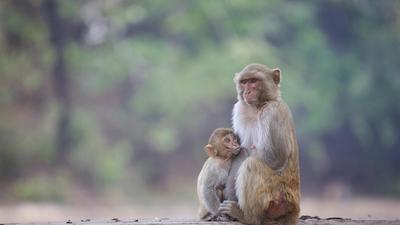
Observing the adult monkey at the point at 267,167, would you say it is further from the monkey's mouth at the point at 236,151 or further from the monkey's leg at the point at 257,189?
the monkey's mouth at the point at 236,151

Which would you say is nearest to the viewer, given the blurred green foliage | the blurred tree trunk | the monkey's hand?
the monkey's hand

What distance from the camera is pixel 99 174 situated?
91.6 feet

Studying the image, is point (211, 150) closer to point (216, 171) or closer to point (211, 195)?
point (216, 171)

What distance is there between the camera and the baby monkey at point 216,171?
26.1 feet

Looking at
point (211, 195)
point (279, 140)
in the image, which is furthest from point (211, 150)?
point (279, 140)

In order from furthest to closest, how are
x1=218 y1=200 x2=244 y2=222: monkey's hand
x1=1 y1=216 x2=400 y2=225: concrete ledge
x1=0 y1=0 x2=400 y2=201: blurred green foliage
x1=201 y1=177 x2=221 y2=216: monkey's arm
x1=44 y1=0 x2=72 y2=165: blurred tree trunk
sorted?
x1=44 y1=0 x2=72 y2=165: blurred tree trunk
x1=0 y1=0 x2=400 y2=201: blurred green foliage
x1=1 y1=216 x2=400 y2=225: concrete ledge
x1=201 y1=177 x2=221 y2=216: monkey's arm
x1=218 y1=200 x2=244 y2=222: monkey's hand

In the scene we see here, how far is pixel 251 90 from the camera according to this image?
7832 mm

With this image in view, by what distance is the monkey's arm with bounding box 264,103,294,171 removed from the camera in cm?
759

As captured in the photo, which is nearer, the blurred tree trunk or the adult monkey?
the adult monkey

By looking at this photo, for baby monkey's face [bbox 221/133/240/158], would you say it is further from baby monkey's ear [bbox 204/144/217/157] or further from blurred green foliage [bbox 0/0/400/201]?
blurred green foliage [bbox 0/0/400/201]

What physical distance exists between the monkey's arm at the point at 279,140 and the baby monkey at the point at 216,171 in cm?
48

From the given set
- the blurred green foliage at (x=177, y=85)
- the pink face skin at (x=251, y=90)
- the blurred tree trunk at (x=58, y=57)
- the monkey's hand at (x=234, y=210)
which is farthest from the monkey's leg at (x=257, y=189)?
the blurred tree trunk at (x=58, y=57)

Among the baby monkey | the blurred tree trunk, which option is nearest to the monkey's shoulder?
the baby monkey

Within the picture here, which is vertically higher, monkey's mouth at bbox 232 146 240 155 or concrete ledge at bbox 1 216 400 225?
monkey's mouth at bbox 232 146 240 155
